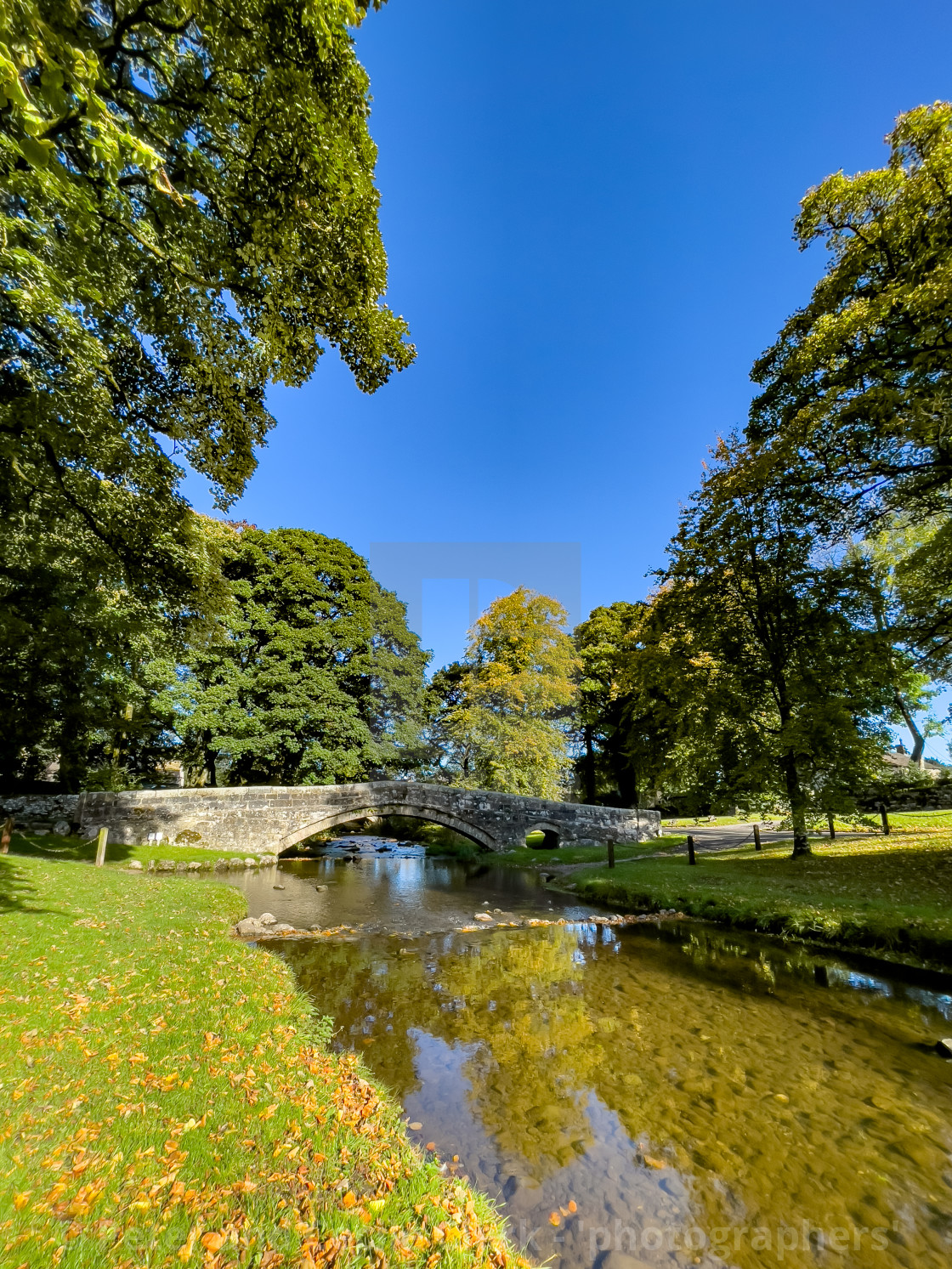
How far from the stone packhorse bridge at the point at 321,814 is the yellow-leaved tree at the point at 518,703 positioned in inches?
103

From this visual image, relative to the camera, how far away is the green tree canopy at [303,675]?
2284 centimetres

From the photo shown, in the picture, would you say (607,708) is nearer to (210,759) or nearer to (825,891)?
(825,891)

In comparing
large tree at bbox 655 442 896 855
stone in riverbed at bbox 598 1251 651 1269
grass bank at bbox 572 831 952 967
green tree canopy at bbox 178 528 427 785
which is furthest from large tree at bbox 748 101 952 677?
green tree canopy at bbox 178 528 427 785

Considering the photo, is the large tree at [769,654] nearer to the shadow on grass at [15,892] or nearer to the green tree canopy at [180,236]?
the green tree canopy at [180,236]

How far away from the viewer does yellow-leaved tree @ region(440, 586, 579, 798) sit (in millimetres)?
25391

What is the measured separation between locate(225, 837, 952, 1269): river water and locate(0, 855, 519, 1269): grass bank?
79cm

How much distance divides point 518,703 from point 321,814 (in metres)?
10.8

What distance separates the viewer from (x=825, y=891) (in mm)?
11219

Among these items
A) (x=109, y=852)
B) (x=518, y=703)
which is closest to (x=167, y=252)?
(x=109, y=852)

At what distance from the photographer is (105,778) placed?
19328 mm

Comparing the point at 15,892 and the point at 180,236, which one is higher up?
the point at 180,236

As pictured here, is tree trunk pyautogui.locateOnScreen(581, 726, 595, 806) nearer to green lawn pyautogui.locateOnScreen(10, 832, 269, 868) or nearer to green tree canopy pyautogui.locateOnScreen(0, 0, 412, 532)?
green lawn pyautogui.locateOnScreen(10, 832, 269, 868)

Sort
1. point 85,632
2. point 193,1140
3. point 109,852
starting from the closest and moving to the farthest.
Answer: point 193,1140, point 85,632, point 109,852

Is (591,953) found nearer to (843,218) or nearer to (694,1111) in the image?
(694,1111)
